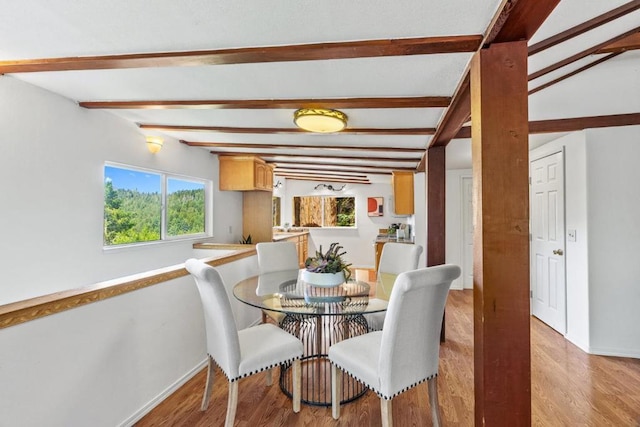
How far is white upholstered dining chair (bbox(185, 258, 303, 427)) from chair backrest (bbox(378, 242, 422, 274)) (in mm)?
1414

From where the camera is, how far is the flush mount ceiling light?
7.73 ft

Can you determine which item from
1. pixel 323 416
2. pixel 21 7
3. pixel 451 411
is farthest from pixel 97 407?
pixel 451 411

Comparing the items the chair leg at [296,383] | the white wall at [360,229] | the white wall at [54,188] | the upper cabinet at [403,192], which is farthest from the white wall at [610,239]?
the white wall at [360,229]

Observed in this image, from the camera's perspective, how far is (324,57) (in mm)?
1576

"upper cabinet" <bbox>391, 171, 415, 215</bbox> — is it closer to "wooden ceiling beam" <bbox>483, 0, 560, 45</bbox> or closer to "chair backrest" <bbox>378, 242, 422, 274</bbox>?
"chair backrest" <bbox>378, 242, 422, 274</bbox>

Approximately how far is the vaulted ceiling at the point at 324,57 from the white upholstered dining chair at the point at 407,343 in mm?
1101

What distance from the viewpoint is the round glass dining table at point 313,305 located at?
1.96 meters

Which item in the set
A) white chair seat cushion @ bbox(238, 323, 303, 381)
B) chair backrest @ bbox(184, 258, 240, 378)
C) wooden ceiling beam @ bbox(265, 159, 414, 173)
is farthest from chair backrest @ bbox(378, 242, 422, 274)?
wooden ceiling beam @ bbox(265, 159, 414, 173)

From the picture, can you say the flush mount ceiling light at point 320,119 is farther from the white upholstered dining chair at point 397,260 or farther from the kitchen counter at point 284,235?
the kitchen counter at point 284,235

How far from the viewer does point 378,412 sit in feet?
6.73

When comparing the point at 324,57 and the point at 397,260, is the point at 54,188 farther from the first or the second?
the point at 397,260

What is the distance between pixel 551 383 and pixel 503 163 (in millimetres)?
2134

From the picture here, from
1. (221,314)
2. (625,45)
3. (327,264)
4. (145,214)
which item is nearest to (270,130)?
(327,264)

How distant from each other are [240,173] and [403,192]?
104 inches
